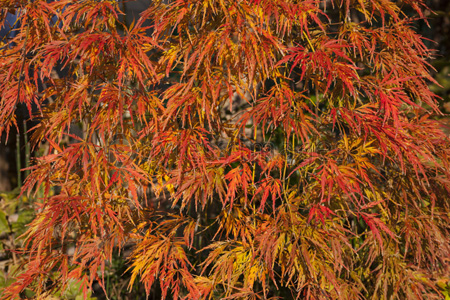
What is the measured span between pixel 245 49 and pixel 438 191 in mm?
991

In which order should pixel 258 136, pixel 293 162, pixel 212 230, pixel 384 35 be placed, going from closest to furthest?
pixel 384 35 → pixel 293 162 → pixel 212 230 → pixel 258 136

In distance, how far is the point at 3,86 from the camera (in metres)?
1.35

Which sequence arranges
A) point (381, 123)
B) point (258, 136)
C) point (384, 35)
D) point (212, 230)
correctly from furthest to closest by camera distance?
point (258, 136) → point (212, 230) → point (384, 35) → point (381, 123)

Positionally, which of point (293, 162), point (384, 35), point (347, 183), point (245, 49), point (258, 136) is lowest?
point (258, 136)

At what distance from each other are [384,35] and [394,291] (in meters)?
0.99

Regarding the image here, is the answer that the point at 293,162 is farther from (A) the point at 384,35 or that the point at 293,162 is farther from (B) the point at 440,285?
(B) the point at 440,285

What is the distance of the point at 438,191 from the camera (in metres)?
1.51

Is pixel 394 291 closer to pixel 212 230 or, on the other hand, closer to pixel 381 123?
pixel 381 123

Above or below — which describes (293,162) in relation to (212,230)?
above

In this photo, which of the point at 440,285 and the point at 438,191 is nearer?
the point at 438,191

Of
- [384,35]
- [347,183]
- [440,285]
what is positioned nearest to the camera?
[347,183]

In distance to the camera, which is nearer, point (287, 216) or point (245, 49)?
point (245, 49)

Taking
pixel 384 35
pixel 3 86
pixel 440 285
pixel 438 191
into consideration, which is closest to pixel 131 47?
pixel 3 86

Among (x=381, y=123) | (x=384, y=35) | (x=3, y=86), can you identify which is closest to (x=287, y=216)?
(x=381, y=123)
